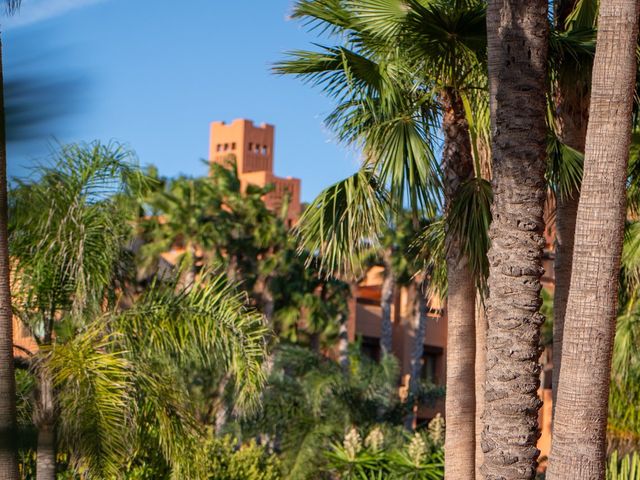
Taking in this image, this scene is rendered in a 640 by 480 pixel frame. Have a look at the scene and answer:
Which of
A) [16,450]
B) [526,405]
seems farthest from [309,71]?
[16,450]

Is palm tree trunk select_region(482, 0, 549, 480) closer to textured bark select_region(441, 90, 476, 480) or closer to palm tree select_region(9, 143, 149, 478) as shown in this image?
textured bark select_region(441, 90, 476, 480)

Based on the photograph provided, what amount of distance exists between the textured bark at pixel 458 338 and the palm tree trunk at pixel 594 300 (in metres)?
2.69

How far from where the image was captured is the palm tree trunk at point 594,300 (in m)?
6.86

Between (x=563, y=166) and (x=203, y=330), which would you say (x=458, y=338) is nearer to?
(x=563, y=166)

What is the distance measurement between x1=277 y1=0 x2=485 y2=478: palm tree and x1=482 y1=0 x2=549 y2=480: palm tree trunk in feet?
3.41

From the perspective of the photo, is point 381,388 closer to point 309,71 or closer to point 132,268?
point 132,268

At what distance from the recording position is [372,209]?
9.93 meters

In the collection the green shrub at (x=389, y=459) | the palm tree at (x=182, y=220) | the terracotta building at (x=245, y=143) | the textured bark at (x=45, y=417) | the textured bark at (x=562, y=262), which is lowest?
the green shrub at (x=389, y=459)

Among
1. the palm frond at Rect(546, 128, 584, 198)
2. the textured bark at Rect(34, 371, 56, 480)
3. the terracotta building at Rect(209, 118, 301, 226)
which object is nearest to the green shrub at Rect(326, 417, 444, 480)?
the textured bark at Rect(34, 371, 56, 480)

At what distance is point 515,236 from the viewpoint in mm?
8031

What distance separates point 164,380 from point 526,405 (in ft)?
A: 14.7

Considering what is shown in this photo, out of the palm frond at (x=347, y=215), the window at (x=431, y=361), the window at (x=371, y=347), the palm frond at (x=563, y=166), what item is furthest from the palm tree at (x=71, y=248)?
the window at (x=431, y=361)

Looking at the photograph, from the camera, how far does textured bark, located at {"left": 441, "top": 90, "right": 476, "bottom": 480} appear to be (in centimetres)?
974

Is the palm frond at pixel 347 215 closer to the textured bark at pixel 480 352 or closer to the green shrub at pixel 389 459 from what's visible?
the textured bark at pixel 480 352
